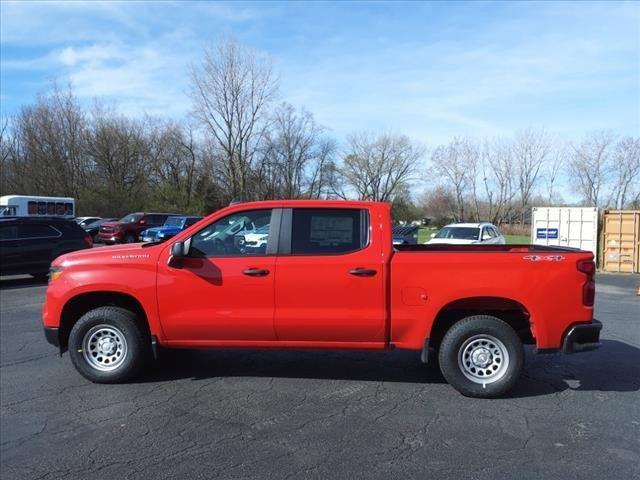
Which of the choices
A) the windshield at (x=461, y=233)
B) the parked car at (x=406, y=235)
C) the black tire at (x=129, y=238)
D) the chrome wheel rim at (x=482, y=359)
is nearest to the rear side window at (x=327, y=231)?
the chrome wheel rim at (x=482, y=359)

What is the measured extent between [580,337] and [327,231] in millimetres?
2564

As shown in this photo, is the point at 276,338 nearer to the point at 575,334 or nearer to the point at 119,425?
the point at 119,425

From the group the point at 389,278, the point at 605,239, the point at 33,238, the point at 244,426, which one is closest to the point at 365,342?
the point at 389,278

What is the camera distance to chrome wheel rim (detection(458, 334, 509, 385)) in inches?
199

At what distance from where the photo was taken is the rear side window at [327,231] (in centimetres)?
520

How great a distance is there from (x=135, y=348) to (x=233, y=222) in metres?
1.62

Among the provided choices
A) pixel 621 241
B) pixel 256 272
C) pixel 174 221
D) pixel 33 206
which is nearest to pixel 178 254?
pixel 256 272

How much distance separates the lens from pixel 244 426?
4.43 m

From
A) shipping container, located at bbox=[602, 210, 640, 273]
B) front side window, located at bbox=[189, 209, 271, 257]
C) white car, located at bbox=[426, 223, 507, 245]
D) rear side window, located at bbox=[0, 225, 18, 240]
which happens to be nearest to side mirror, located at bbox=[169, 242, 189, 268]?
front side window, located at bbox=[189, 209, 271, 257]

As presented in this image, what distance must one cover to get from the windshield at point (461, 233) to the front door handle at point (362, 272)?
629 inches

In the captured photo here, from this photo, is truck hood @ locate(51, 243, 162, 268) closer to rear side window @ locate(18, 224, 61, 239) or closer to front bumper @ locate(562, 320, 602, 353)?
front bumper @ locate(562, 320, 602, 353)

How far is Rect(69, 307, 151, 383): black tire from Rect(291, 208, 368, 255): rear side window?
6.03 ft

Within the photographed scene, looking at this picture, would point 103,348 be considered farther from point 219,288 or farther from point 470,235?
point 470,235

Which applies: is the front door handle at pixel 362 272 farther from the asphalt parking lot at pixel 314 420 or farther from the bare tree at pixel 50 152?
the bare tree at pixel 50 152
